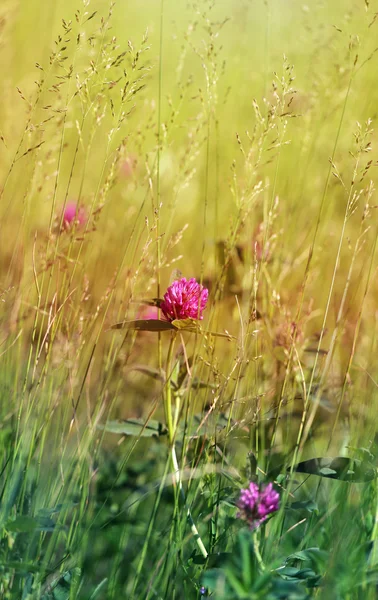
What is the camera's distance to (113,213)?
9.02 feet

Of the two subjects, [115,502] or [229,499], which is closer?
[229,499]

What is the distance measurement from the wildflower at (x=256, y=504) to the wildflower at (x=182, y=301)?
30cm

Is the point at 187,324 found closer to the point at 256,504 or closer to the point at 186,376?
the point at 186,376

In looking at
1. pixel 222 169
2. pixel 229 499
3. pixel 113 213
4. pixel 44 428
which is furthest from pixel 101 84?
pixel 222 169

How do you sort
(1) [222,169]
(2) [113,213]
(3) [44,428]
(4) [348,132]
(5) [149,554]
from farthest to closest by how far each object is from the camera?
(1) [222,169], (2) [113,213], (4) [348,132], (5) [149,554], (3) [44,428]

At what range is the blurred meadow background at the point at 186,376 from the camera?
0.99 meters

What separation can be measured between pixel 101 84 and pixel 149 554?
2.50ft

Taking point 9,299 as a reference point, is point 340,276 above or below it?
above

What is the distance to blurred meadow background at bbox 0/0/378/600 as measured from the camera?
985 millimetres

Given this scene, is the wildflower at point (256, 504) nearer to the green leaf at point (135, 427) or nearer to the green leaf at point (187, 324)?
the green leaf at point (187, 324)

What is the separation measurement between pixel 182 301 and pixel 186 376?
0.17 meters

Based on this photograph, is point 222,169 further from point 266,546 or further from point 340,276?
point 266,546

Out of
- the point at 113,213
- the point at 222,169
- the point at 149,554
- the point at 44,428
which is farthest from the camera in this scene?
the point at 222,169

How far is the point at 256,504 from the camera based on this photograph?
86 cm
